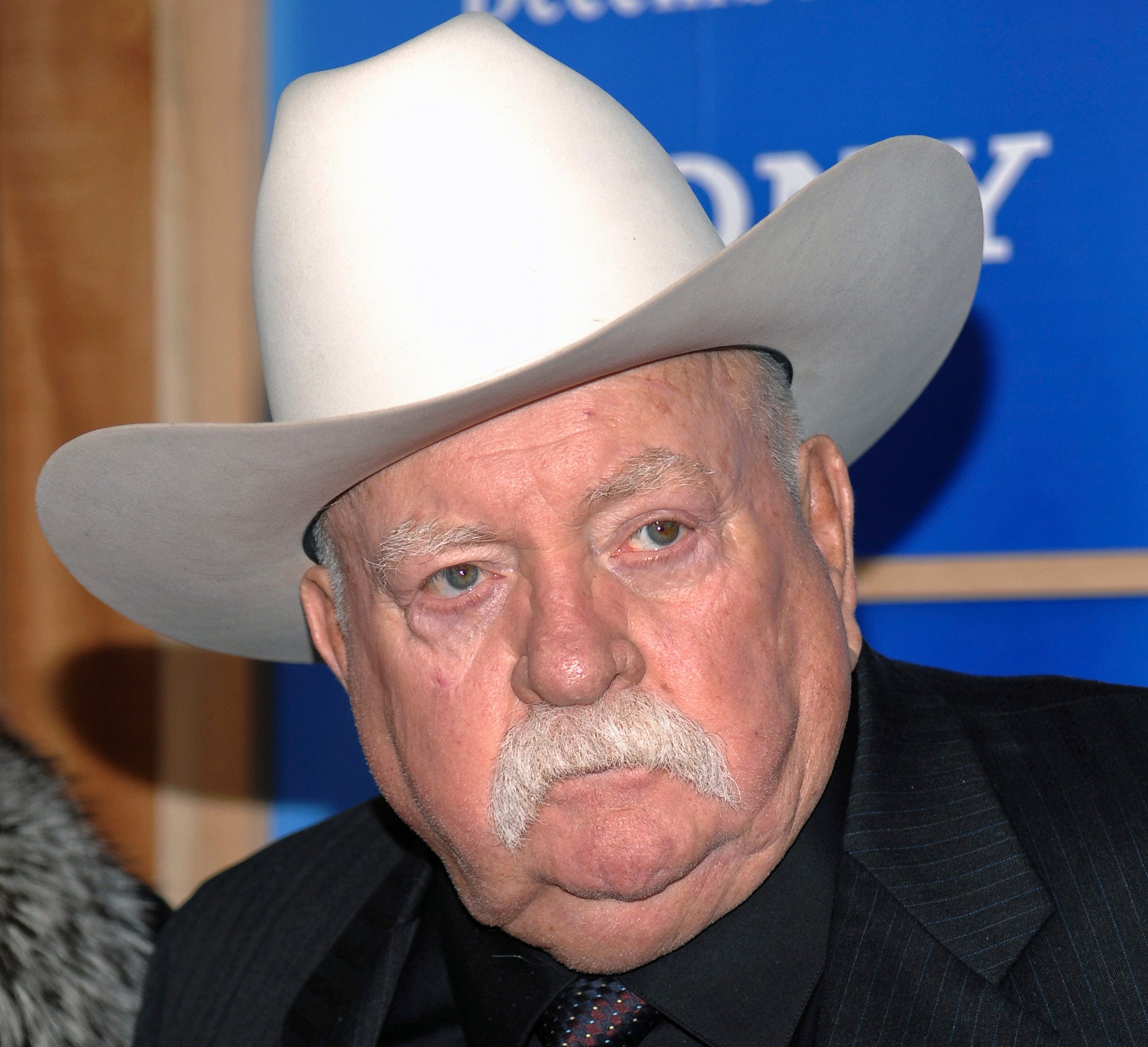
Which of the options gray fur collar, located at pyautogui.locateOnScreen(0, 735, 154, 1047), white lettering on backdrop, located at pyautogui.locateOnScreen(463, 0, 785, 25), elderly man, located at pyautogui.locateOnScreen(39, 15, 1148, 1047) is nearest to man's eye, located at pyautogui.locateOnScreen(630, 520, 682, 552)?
elderly man, located at pyautogui.locateOnScreen(39, 15, 1148, 1047)

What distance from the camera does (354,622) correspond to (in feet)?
6.12

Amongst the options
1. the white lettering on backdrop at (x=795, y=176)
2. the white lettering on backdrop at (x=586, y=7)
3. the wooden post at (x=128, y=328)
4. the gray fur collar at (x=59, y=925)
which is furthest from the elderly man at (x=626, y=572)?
the wooden post at (x=128, y=328)

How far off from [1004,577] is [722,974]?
1.46m

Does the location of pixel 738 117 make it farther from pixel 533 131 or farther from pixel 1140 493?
pixel 533 131

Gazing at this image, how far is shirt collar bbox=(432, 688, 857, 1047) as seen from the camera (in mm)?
1722

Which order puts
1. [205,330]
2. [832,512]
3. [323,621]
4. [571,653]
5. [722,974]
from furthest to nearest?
[205,330]
[323,621]
[832,512]
[722,974]
[571,653]

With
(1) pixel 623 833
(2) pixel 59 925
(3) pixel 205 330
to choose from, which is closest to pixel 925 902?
(1) pixel 623 833

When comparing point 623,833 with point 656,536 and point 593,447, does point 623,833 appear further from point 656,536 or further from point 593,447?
point 593,447

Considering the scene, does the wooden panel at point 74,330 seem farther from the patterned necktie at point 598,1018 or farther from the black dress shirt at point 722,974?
the patterned necktie at point 598,1018

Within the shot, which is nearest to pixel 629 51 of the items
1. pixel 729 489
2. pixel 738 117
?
pixel 738 117

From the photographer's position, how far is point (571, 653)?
1530 millimetres

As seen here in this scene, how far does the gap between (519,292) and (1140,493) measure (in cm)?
180

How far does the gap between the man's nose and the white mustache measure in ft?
0.08

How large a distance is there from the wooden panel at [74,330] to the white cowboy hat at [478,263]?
1749 mm
